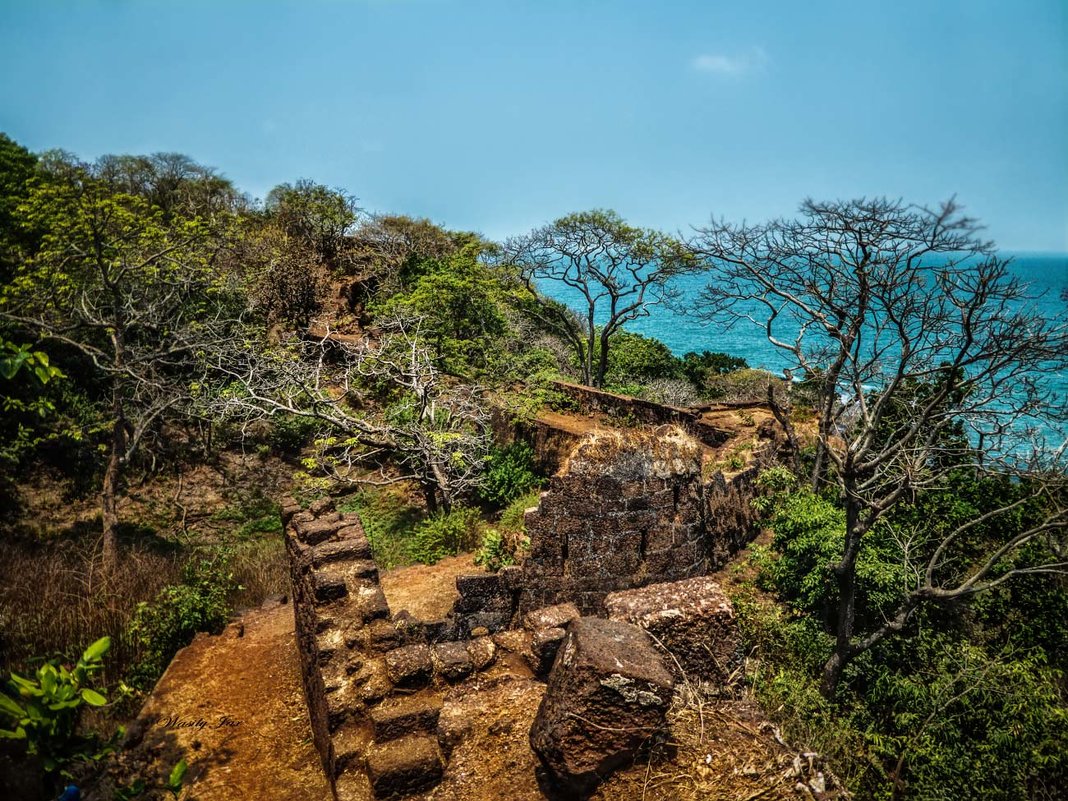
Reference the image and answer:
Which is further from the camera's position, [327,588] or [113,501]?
[113,501]

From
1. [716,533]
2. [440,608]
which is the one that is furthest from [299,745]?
[716,533]

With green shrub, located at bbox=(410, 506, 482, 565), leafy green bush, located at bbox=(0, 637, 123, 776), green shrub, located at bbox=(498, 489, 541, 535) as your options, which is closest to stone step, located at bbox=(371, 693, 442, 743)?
leafy green bush, located at bbox=(0, 637, 123, 776)

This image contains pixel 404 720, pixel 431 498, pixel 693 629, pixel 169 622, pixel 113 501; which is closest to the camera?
pixel 404 720

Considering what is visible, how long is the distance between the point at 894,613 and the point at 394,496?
37.1ft

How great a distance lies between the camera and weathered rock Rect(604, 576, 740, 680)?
442 cm

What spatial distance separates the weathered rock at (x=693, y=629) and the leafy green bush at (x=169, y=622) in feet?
20.3

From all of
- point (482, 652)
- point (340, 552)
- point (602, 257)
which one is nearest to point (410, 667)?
point (482, 652)

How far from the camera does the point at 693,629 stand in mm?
4461

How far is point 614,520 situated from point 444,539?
578 cm

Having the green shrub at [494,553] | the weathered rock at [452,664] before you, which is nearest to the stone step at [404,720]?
the weathered rock at [452,664]

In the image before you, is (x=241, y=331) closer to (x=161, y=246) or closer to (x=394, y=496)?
(x=161, y=246)

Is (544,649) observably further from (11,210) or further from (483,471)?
(11,210)

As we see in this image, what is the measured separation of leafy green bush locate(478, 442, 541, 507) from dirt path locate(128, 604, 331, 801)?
6.61 metres

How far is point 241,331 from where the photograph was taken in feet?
49.0
